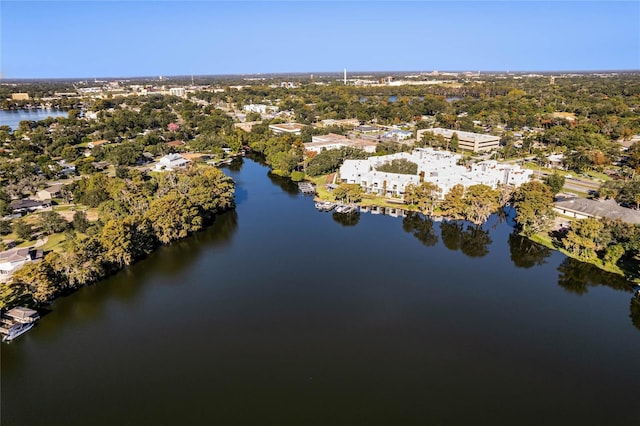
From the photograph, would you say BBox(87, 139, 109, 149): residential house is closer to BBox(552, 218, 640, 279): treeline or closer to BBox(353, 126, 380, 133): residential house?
BBox(353, 126, 380, 133): residential house

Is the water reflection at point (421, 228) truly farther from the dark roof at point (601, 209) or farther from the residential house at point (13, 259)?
the residential house at point (13, 259)

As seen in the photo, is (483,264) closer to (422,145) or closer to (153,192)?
(153,192)

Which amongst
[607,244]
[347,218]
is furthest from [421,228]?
[607,244]

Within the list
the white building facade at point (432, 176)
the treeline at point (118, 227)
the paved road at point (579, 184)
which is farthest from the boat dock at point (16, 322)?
the paved road at point (579, 184)

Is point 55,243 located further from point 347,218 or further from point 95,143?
point 95,143

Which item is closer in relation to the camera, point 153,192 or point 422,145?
point 153,192

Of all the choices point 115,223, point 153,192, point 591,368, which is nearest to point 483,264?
point 591,368
